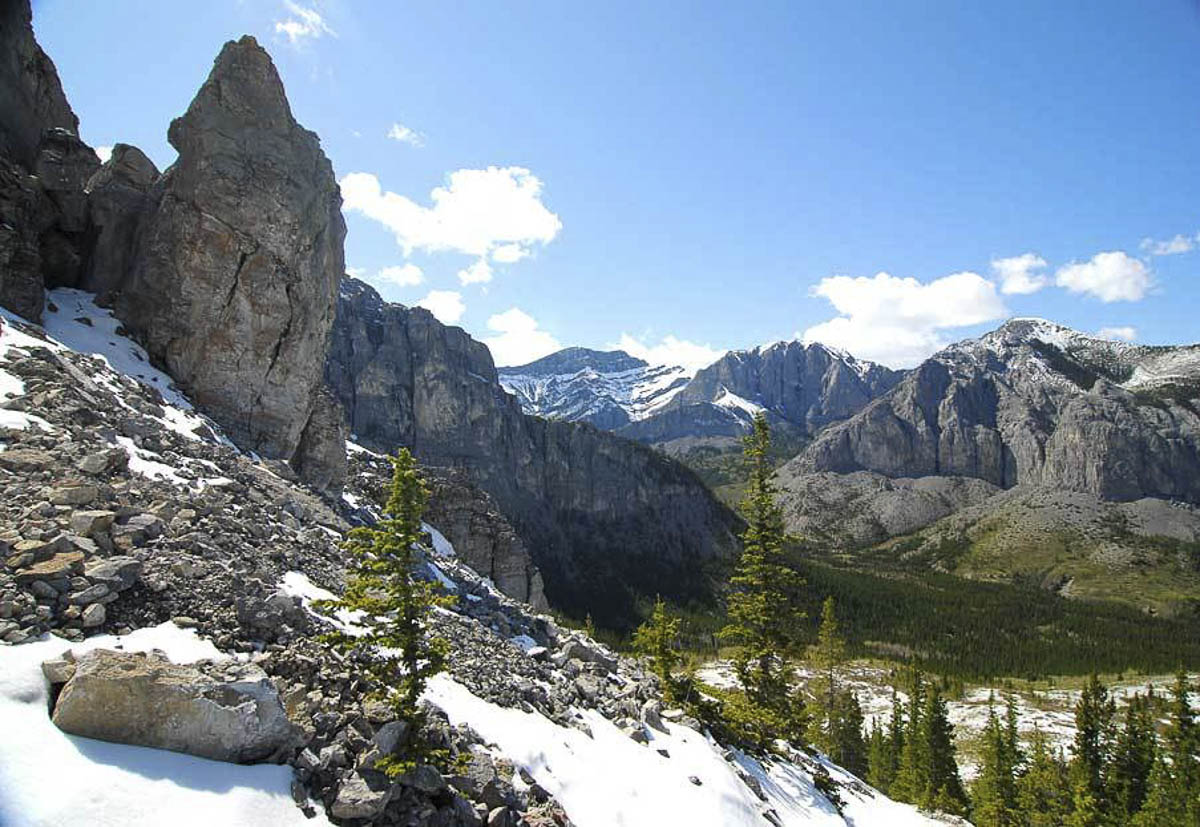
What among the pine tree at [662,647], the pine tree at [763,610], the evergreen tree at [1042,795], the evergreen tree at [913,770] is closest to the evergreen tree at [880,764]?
the evergreen tree at [913,770]

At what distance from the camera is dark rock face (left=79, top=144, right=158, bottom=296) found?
30484 millimetres

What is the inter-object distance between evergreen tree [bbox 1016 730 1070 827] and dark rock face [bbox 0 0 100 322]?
2753 inches

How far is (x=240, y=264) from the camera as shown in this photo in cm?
3059

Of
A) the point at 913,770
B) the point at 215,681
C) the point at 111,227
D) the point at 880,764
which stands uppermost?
the point at 111,227

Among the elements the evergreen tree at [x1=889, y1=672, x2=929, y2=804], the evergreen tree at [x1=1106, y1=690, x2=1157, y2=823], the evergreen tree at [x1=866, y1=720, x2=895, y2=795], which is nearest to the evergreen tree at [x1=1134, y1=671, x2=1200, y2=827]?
the evergreen tree at [x1=1106, y1=690, x2=1157, y2=823]

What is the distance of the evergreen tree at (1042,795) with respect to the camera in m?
46.8

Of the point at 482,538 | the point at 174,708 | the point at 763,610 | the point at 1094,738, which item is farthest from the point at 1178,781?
the point at 174,708

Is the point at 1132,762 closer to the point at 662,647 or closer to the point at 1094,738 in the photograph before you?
the point at 1094,738

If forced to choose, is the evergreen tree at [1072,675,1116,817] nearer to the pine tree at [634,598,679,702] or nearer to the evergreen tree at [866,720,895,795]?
the evergreen tree at [866,720,895,795]

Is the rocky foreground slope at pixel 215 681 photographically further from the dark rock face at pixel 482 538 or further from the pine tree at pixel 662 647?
the dark rock face at pixel 482 538

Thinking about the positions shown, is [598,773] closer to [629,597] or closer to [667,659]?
[667,659]

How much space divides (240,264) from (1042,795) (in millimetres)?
71590

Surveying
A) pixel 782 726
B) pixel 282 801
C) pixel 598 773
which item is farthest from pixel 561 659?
pixel 282 801

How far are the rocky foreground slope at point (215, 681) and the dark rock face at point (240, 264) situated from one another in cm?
670
